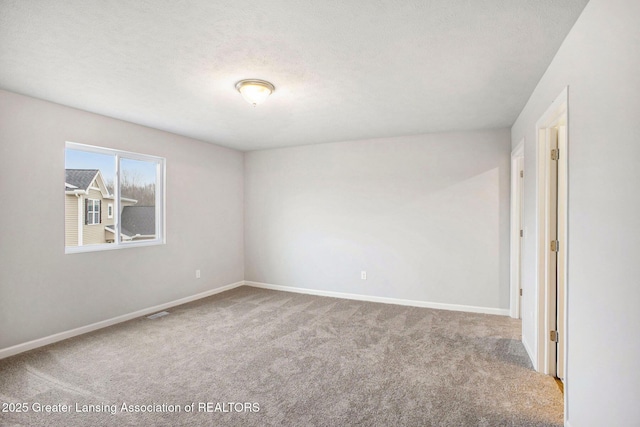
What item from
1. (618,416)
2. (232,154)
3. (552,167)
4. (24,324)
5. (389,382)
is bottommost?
(389,382)

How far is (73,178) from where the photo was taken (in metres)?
3.63

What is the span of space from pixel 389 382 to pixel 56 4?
Result: 3.30 meters

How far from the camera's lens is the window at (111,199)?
3633mm

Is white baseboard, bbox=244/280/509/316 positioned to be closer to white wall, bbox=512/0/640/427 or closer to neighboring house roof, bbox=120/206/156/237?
neighboring house roof, bbox=120/206/156/237

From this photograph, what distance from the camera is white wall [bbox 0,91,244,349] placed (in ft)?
10.1

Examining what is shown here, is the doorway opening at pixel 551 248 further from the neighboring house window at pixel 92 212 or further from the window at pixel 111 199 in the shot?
the neighboring house window at pixel 92 212

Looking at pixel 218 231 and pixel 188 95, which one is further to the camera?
pixel 218 231

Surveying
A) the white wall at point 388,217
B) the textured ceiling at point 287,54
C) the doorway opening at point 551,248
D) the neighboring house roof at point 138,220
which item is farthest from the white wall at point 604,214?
the neighboring house roof at point 138,220

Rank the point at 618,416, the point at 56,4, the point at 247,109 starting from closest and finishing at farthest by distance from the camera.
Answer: the point at 618,416
the point at 56,4
the point at 247,109

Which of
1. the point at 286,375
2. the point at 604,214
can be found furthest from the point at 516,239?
the point at 286,375

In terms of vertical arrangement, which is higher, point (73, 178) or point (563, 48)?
point (563, 48)

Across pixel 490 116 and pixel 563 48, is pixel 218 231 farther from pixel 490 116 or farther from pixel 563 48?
pixel 563 48

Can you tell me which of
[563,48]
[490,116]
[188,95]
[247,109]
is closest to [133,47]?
[188,95]

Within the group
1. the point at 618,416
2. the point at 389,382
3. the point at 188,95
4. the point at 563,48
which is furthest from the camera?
the point at 188,95
